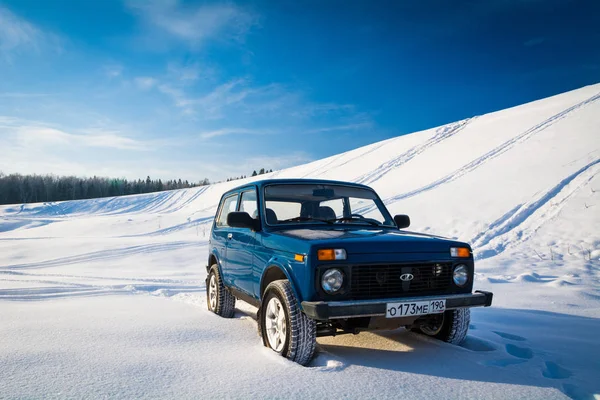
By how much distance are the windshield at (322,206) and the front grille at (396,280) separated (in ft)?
3.22

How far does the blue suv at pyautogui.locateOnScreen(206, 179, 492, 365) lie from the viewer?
3.27m

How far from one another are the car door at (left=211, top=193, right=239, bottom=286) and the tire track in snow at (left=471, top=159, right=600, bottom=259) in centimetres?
743

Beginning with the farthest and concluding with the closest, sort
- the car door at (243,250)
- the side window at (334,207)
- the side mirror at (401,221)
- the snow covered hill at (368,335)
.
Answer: the side mirror at (401,221) < the side window at (334,207) < the car door at (243,250) < the snow covered hill at (368,335)

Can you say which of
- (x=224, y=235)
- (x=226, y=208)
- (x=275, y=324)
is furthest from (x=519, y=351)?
(x=226, y=208)

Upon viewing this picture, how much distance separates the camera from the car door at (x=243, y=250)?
4488mm

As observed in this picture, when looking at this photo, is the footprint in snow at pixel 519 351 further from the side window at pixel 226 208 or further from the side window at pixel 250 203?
the side window at pixel 226 208

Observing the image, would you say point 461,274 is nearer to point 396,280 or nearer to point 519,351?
point 396,280

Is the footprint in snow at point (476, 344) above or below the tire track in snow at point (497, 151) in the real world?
below

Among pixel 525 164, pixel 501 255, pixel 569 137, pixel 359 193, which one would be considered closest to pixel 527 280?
pixel 501 255

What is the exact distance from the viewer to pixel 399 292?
3.49 metres

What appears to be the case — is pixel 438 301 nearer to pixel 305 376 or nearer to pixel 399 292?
pixel 399 292

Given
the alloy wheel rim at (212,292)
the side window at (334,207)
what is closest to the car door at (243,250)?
the alloy wheel rim at (212,292)

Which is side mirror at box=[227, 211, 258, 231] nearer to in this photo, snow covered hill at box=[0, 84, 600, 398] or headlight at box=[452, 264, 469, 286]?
snow covered hill at box=[0, 84, 600, 398]

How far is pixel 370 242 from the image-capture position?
3.39 m
